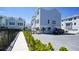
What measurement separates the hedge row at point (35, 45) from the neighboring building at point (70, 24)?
1.84 feet

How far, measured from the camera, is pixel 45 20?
228 inches

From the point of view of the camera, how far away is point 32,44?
5.77 metres

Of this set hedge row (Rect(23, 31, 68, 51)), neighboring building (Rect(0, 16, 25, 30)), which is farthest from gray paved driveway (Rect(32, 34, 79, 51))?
neighboring building (Rect(0, 16, 25, 30))

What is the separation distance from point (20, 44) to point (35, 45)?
0.40 meters

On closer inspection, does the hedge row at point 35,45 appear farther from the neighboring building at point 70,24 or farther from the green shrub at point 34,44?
the neighboring building at point 70,24

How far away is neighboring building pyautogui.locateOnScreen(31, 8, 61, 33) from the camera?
5699 mm

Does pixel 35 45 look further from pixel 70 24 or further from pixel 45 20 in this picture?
pixel 70 24

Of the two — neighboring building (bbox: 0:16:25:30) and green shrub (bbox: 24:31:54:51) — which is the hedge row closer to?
green shrub (bbox: 24:31:54:51)

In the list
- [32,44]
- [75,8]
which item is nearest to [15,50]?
[32,44]

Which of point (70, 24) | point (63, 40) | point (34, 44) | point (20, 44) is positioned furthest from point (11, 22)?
point (70, 24)

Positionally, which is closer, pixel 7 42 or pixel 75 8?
pixel 75 8

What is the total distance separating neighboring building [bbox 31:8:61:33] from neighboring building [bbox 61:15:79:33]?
163 millimetres

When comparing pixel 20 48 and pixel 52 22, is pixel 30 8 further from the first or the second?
pixel 20 48
